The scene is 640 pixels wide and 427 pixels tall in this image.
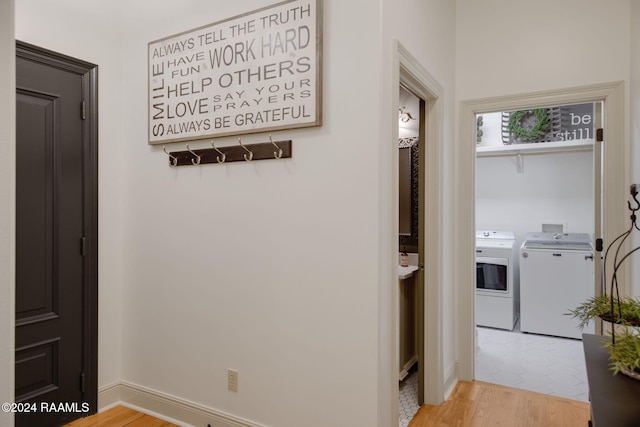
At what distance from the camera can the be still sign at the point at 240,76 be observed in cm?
190

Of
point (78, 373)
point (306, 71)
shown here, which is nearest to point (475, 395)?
point (306, 71)

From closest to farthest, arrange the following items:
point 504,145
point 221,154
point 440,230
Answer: point 221,154
point 440,230
point 504,145

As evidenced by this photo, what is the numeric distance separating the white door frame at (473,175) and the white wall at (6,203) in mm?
2610

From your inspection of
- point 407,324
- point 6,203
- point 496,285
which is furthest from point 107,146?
point 496,285

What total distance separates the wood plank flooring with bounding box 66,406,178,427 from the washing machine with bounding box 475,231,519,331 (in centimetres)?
333

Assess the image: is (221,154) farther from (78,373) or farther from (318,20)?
(78,373)

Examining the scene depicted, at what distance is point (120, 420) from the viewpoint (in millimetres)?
2365

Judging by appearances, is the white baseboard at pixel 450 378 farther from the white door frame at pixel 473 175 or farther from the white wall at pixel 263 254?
the white wall at pixel 263 254

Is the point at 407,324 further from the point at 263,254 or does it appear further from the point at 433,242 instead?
the point at 263,254

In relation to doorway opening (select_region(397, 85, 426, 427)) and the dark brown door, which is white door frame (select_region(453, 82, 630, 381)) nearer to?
doorway opening (select_region(397, 85, 426, 427))

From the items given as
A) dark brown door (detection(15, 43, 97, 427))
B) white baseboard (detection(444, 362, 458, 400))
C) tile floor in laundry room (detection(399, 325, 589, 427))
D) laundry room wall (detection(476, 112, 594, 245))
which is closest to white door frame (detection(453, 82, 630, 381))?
white baseboard (detection(444, 362, 458, 400))

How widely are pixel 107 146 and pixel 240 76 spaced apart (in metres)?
1.10

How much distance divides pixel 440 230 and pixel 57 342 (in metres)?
2.43

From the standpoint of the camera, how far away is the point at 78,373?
238 cm
